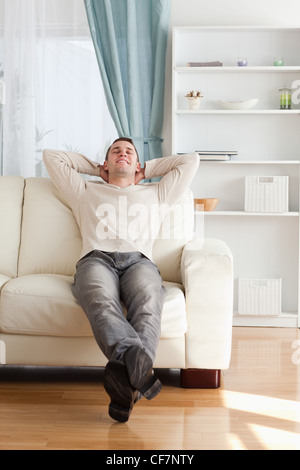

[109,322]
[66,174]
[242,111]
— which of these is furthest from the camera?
[242,111]

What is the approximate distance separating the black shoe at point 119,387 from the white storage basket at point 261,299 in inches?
79.3

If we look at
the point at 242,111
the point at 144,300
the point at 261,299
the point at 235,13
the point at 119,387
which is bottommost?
the point at 261,299

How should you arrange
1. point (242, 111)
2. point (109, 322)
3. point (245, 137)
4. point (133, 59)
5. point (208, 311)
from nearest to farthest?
point (109, 322)
point (208, 311)
point (242, 111)
point (133, 59)
point (245, 137)

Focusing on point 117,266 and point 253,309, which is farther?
point 253,309

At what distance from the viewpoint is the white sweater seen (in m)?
3.00

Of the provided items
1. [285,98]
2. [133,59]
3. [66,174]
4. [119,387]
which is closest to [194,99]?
[133,59]

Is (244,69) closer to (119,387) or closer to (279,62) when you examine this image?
(279,62)

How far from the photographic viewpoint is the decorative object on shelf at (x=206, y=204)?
4.12m

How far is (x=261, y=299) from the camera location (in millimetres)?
4160

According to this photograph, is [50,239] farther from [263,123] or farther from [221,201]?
[263,123]

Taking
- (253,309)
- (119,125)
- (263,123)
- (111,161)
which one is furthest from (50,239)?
(263,123)

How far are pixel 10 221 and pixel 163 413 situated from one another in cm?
139

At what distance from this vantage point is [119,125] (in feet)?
13.9

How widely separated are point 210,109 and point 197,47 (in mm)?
433
